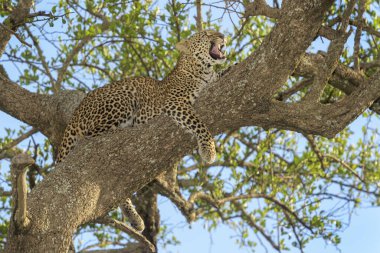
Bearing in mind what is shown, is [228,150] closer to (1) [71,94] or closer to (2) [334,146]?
(2) [334,146]

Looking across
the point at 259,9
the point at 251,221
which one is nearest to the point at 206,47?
the point at 259,9

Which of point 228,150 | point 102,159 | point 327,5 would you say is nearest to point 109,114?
point 102,159

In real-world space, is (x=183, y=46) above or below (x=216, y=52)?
above

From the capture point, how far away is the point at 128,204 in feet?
24.4

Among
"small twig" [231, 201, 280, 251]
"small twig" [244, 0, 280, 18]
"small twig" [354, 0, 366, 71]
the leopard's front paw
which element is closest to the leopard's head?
"small twig" [244, 0, 280, 18]

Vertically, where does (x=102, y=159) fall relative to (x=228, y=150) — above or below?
below

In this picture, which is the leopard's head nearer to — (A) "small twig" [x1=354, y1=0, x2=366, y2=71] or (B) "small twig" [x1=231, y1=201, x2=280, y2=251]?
(A) "small twig" [x1=354, y1=0, x2=366, y2=71]

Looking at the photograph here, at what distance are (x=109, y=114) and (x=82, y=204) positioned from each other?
4.17ft

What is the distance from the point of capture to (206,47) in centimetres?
796

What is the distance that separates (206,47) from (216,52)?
15 centimetres

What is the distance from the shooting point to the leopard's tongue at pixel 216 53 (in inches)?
310

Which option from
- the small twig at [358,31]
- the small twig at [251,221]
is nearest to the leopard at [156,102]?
the small twig at [358,31]

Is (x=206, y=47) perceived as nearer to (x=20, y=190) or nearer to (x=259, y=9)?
(x=259, y=9)

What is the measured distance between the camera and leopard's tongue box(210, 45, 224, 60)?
25.8 ft
